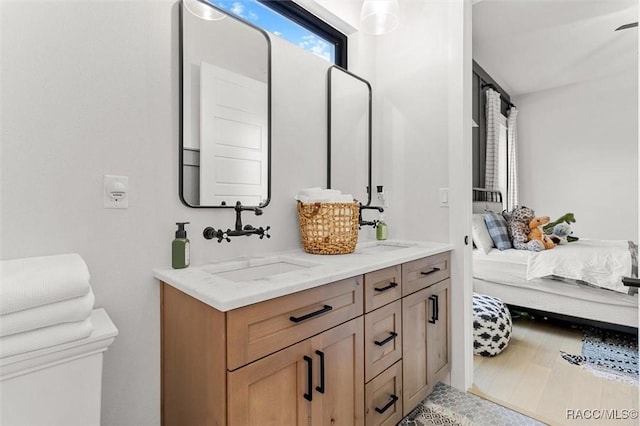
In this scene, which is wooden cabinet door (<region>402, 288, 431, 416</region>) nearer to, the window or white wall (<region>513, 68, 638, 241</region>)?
the window

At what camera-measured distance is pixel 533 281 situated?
2.66 m

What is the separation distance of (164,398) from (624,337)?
331cm

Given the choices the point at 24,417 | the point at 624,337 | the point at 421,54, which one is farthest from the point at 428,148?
the point at 624,337

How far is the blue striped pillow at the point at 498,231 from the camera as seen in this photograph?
309 centimetres

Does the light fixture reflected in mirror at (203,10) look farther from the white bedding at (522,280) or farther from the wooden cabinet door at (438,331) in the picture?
the white bedding at (522,280)

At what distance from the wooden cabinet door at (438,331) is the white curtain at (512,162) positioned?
143 inches

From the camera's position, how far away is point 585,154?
4.64 m

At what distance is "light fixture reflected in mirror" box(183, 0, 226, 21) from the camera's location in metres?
1.31

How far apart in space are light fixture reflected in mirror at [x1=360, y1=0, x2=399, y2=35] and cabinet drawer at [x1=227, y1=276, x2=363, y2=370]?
4.85 feet

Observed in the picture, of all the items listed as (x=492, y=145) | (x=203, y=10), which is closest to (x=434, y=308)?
(x=203, y=10)

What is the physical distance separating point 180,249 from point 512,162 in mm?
5085

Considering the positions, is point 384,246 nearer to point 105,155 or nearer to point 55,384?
point 105,155

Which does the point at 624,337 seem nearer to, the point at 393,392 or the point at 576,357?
the point at 576,357

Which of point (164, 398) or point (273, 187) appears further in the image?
point (273, 187)
